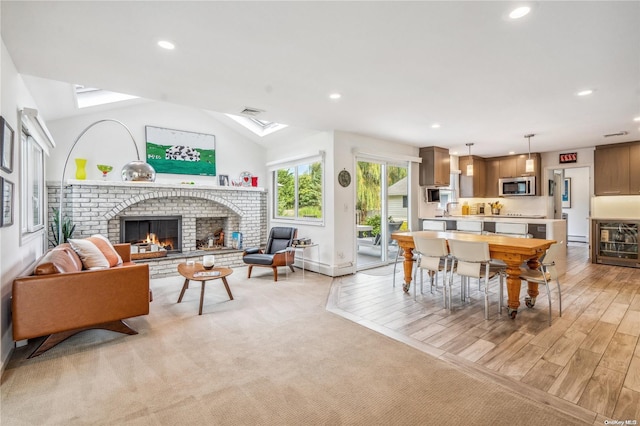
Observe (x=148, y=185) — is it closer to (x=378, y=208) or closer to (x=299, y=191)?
(x=299, y=191)

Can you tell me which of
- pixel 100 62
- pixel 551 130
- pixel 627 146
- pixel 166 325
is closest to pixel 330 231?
pixel 166 325

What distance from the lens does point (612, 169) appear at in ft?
20.6

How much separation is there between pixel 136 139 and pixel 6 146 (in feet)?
10.5

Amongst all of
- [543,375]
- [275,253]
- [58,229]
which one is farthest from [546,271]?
[58,229]

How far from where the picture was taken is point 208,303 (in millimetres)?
3904

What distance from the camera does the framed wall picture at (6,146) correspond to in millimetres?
2334

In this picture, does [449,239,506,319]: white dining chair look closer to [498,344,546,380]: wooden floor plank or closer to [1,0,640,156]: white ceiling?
[498,344,546,380]: wooden floor plank

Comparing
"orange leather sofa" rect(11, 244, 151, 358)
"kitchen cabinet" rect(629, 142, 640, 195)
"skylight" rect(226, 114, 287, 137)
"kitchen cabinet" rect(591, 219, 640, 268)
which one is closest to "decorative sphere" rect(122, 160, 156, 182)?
"orange leather sofa" rect(11, 244, 151, 358)

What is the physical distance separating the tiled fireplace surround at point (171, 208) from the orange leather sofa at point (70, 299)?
2.19 meters

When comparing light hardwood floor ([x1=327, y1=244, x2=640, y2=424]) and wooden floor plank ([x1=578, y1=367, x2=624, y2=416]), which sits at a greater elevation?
light hardwood floor ([x1=327, y1=244, x2=640, y2=424])

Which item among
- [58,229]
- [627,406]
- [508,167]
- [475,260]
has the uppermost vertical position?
[508,167]

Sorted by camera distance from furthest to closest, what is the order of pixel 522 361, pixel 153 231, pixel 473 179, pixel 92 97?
pixel 473 179
pixel 153 231
pixel 92 97
pixel 522 361

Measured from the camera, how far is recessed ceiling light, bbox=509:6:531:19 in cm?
202

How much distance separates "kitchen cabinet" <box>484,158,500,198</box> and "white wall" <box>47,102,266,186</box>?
5.89 meters
